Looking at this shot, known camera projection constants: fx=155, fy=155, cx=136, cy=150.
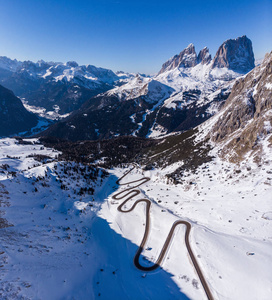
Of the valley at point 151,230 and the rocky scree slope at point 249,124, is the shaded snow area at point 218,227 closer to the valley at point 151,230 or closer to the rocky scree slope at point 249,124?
the valley at point 151,230

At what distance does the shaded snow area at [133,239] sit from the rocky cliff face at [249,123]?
34.2 feet

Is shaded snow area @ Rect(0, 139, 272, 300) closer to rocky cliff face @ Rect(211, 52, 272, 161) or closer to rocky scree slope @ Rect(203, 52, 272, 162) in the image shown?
rocky scree slope @ Rect(203, 52, 272, 162)

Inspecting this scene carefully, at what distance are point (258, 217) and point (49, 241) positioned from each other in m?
69.3

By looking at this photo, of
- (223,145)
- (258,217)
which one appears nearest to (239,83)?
(223,145)

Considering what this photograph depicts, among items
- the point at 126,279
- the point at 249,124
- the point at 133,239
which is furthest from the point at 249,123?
the point at 126,279

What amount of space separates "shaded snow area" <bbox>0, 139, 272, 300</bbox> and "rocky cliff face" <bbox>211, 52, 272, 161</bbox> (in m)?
10.4

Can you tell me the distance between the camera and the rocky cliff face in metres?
87.2

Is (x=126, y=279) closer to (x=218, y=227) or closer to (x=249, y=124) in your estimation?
(x=218, y=227)

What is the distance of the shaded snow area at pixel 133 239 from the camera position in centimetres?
3734

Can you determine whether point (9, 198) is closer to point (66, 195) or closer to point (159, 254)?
point (66, 195)

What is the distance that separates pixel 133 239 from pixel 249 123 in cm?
10541

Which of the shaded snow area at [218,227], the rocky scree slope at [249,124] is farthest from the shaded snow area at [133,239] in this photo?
the rocky scree slope at [249,124]

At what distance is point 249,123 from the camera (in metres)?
106

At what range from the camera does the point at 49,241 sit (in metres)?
47.9
